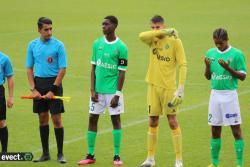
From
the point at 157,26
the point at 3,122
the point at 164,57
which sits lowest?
the point at 3,122

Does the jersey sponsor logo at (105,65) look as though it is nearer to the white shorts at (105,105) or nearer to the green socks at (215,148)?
the white shorts at (105,105)

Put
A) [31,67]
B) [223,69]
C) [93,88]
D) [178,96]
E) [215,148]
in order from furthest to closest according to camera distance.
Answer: [31,67]
[93,88]
[215,148]
[178,96]
[223,69]

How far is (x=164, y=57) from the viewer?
37.4ft

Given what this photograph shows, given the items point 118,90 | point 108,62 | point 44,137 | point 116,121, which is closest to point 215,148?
point 116,121

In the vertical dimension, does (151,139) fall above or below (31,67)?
below

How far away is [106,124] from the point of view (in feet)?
49.4

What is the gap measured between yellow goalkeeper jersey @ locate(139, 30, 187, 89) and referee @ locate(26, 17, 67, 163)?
1.46 metres

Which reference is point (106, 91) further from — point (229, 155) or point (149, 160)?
point (229, 155)

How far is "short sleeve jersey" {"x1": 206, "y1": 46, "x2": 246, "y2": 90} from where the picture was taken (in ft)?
36.4

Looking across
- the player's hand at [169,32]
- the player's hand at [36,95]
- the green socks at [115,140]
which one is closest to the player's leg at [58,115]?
the player's hand at [36,95]

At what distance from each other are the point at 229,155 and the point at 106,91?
239cm

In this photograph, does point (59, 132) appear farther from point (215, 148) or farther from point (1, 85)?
point (215, 148)

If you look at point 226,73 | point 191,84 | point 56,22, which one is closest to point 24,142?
point 226,73

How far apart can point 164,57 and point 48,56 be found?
1.90 m
